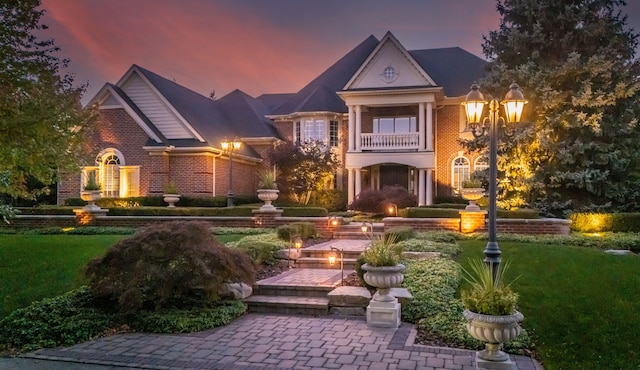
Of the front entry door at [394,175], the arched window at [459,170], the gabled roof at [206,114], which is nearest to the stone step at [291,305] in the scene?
the gabled roof at [206,114]

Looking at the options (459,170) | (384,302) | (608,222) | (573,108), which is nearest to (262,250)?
(384,302)

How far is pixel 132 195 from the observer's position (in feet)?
78.0

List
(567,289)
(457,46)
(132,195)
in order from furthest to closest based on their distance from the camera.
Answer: (457,46)
(132,195)
(567,289)

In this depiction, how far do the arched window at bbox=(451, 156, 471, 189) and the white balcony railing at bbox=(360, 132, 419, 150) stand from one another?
255 cm

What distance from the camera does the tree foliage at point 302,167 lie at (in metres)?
24.8

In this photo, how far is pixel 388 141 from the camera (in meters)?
25.1

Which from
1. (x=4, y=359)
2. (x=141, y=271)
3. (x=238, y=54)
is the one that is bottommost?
(x=4, y=359)

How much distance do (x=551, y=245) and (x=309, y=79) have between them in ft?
72.1

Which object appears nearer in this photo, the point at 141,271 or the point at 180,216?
the point at 141,271

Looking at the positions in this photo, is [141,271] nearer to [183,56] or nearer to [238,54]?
[238,54]

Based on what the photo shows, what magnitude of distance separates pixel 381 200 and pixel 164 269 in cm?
1415

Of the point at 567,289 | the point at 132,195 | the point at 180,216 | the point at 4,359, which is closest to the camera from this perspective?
the point at 4,359

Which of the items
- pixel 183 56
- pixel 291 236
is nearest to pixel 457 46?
pixel 183 56

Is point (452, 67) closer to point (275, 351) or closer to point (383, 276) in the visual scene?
point (383, 276)
